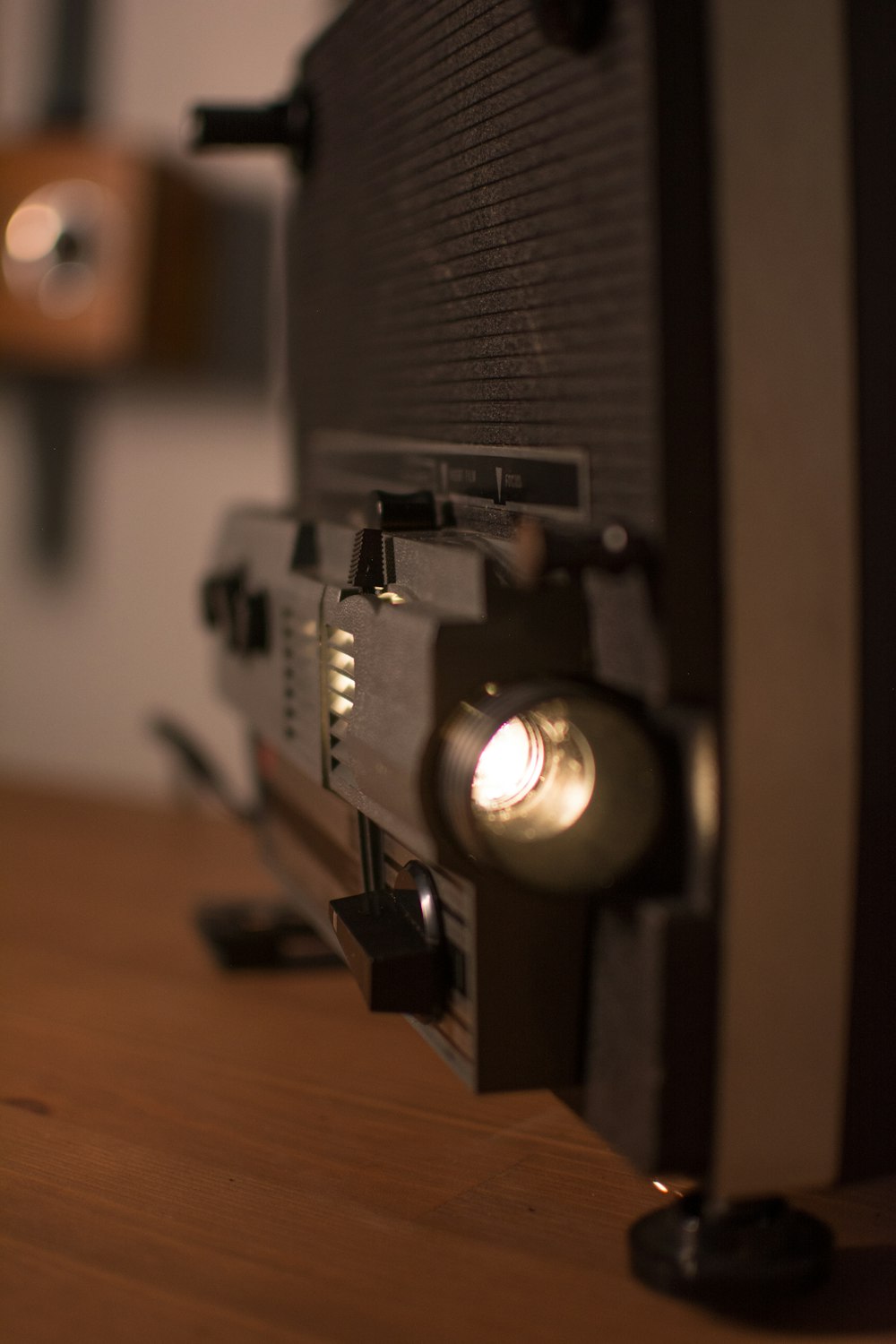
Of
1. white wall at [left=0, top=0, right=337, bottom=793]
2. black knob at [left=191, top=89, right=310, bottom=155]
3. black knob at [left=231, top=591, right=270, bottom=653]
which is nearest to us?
black knob at [left=231, top=591, right=270, bottom=653]

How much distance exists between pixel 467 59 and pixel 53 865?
69 cm

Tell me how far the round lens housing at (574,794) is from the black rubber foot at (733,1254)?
0.13m

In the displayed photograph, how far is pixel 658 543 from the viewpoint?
389mm

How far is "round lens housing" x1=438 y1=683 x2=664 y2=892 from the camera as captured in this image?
400mm

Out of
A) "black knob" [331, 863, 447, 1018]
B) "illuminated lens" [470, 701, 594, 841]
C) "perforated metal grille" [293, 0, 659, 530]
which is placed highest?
"perforated metal grille" [293, 0, 659, 530]

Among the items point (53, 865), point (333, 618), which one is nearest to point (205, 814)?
point (53, 865)

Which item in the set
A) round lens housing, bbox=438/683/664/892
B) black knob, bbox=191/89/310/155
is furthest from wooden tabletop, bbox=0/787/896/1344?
black knob, bbox=191/89/310/155

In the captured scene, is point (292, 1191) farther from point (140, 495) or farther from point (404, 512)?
point (140, 495)

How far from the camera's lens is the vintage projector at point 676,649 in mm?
389

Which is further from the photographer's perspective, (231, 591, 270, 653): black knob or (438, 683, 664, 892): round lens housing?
(231, 591, 270, 653): black knob

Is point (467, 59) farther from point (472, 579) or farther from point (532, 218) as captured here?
point (472, 579)

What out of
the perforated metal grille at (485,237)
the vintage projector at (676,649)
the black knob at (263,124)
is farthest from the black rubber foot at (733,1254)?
the black knob at (263,124)

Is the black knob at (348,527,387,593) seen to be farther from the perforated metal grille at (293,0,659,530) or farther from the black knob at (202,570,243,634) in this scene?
the black knob at (202,570,243,634)

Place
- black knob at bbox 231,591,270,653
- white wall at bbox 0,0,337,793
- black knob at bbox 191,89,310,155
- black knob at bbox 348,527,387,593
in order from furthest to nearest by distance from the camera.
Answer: white wall at bbox 0,0,337,793
black knob at bbox 191,89,310,155
black knob at bbox 231,591,270,653
black knob at bbox 348,527,387,593
